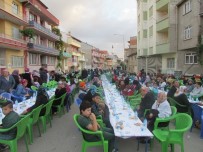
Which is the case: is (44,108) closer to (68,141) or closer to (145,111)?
(68,141)

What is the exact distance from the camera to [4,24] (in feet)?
76.1

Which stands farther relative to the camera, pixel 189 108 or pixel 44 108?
pixel 189 108

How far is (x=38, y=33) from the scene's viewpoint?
32.7m

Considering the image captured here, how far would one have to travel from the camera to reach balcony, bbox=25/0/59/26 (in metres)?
28.5

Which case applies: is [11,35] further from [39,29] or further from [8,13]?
[39,29]

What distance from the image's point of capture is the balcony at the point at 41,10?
28.5 m

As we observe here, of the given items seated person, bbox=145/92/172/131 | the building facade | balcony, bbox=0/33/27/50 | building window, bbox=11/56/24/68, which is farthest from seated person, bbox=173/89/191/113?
building window, bbox=11/56/24/68

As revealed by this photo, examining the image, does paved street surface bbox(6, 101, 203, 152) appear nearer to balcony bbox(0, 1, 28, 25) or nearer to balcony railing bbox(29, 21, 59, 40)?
balcony bbox(0, 1, 28, 25)

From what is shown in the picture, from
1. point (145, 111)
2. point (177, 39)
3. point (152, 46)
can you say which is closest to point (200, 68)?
point (177, 39)

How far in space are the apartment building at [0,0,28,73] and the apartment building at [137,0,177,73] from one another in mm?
15912

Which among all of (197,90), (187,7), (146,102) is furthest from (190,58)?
(146,102)

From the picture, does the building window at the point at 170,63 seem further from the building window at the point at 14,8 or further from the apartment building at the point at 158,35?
the building window at the point at 14,8

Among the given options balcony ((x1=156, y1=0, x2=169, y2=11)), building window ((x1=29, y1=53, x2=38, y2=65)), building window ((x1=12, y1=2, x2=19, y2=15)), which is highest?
balcony ((x1=156, y1=0, x2=169, y2=11))

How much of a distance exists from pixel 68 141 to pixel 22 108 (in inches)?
78.2
